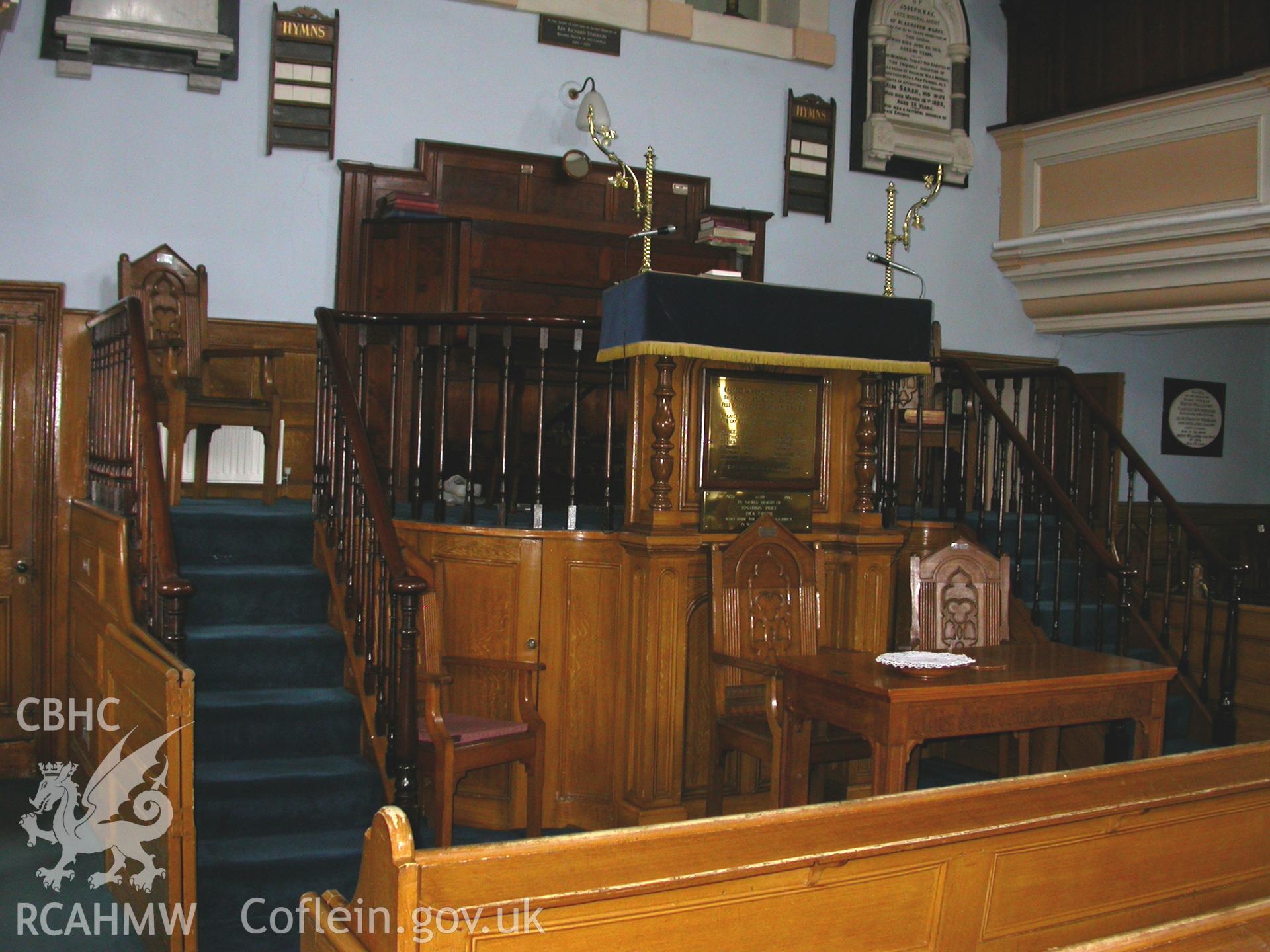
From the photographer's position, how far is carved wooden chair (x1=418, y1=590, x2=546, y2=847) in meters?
3.87

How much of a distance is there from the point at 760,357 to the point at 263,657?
7.25 feet

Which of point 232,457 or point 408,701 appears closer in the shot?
point 408,701

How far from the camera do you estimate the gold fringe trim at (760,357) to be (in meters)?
4.16

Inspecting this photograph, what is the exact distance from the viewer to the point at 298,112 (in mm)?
6168

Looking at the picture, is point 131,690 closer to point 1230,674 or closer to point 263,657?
point 263,657

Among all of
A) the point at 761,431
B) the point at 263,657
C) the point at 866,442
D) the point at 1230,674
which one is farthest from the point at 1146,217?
the point at 263,657

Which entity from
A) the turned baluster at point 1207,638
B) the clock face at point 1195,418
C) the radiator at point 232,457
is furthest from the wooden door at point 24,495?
the clock face at point 1195,418

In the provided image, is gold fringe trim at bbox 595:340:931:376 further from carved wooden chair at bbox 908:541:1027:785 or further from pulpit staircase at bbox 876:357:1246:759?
carved wooden chair at bbox 908:541:1027:785

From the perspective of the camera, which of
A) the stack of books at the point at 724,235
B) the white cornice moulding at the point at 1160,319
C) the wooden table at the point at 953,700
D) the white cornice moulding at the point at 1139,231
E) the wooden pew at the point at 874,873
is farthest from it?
the stack of books at the point at 724,235

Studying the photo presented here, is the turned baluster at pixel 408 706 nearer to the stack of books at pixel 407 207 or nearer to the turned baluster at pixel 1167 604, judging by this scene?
the stack of books at pixel 407 207

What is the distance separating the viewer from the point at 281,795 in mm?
3906

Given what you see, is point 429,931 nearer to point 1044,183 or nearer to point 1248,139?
point 1248,139

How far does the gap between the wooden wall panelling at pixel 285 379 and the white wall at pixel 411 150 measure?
110 mm

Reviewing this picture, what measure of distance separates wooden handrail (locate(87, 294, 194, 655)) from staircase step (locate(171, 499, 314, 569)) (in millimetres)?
615
